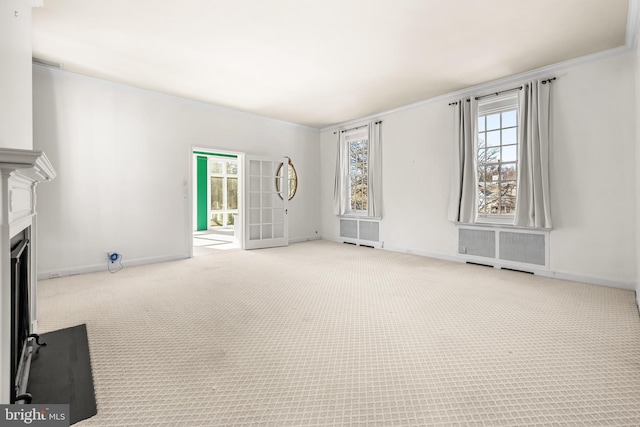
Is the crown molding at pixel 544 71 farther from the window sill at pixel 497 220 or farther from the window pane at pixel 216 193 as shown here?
the window pane at pixel 216 193

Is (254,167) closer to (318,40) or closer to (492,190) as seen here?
(318,40)

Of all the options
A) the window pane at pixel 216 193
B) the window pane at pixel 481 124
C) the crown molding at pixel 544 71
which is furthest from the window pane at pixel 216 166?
the window pane at pixel 481 124

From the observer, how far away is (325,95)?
17.0 feet

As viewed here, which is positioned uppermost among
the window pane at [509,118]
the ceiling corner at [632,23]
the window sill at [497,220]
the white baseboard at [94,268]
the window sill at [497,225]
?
the ceiling corner at [632,23]

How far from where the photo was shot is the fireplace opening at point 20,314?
1.42m

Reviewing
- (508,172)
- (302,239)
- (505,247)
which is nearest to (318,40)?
(508,172)

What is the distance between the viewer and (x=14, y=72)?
1720mm

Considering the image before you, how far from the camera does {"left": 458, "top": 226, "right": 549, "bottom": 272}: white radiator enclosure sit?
4.20 meters

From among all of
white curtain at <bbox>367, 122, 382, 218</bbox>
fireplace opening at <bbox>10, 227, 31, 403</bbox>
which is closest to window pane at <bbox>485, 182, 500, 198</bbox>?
white curtain at <bbox>367, 122, 382, 218</bbox>

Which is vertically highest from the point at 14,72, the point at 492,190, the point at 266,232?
the point at 14,72

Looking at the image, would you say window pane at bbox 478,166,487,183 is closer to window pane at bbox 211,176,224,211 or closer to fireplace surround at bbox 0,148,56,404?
fireplace surround at bbox 0,148,56,404

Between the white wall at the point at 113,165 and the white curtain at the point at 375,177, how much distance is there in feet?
9.35

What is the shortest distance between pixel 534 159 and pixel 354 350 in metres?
3.71

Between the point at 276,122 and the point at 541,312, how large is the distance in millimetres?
5822
